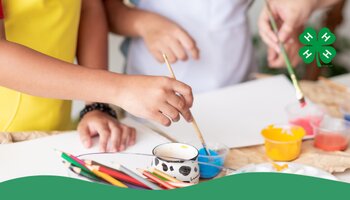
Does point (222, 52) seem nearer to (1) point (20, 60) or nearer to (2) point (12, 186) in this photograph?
(1) point (20, 60)

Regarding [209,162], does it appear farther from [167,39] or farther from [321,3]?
[321,3]

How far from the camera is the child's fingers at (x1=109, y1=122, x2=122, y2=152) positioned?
3.19 feet

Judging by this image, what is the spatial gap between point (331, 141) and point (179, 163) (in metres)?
0.34

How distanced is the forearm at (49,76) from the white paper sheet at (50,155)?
4.3 inches

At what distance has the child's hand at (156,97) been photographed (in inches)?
33.0

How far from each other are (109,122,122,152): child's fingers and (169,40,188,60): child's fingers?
0.27 m

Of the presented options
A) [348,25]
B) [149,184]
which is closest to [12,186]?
[149,184]

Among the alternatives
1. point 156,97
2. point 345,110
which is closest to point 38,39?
point 156,97

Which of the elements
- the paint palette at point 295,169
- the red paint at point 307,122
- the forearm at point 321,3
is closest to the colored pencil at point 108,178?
the paint palette at point 295,169

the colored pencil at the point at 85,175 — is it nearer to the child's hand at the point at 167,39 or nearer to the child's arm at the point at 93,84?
the child's arm at the point at 93,84

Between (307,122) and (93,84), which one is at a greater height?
(93,84)

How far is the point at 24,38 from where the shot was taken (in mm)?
1008

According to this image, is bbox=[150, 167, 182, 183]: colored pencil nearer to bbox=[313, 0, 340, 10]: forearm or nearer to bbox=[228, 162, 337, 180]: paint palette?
bbox=[228, 162, 337, 180]: paint palette

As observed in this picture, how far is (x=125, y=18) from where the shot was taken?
4.37 feet
